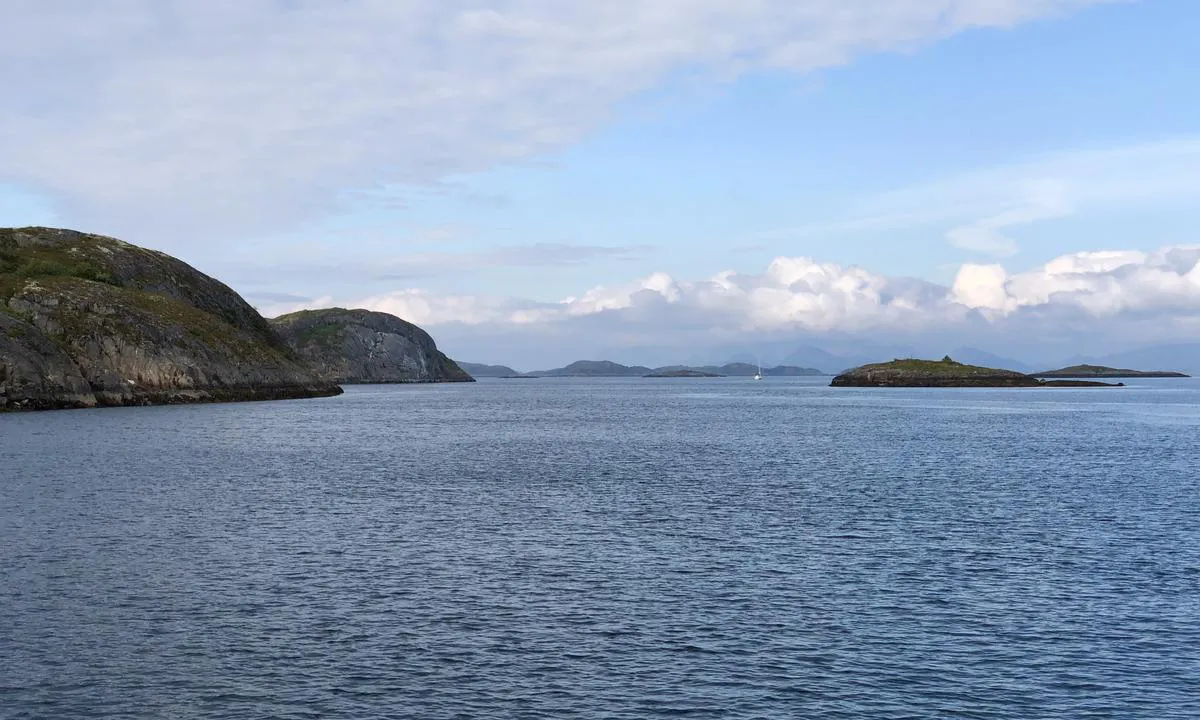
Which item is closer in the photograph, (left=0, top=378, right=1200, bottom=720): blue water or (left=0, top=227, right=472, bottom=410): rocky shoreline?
(left=0, top=378, right=1200, bottom=720): blue water

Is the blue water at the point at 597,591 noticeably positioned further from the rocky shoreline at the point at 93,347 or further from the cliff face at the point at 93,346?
the rocky shoreline at the point at 93,347

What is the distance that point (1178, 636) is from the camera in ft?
95.9

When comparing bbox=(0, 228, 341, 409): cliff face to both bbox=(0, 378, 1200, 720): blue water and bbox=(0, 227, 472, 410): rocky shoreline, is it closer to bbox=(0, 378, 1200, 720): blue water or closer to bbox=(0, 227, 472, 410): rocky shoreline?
bbox=(0, 227, 472, 410): rocky shoreline

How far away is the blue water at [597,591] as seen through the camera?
80.1 feet

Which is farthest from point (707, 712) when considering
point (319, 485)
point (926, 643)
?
point (319, 485)

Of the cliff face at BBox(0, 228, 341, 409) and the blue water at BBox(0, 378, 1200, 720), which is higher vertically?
the cliff face at BBox(0, 228, 341, 409)

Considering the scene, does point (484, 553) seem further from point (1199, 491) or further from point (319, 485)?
point (1199, 491)

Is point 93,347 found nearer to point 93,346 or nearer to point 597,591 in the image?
point 93,346

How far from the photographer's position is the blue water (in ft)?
80.1

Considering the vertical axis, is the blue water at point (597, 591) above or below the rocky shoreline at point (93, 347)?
below

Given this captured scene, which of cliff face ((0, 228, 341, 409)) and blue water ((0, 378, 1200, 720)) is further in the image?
cliff face ((0, 228, 341, 409))

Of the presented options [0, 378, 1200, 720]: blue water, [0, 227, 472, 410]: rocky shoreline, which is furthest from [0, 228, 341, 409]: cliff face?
[0, 378, 1200, 720]: blue water

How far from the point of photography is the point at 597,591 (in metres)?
35.0

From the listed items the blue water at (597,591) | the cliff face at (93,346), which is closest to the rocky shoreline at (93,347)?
the cliff face at (93,346)
